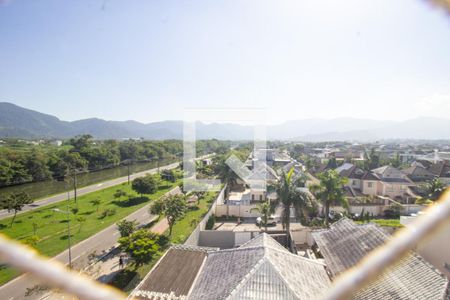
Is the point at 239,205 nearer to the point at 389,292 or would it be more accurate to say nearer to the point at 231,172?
the point at 231,172

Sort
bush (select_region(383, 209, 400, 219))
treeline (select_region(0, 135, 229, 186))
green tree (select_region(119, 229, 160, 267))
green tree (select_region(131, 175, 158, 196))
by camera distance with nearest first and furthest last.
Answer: green tree (select_region(119, 229, 160, 267)) → bush (select_region(383, 209, 400, 219)) → green tree (select_region(131, 175, 158, 196)) → treeline (select_region(0, 135, 229, 186))

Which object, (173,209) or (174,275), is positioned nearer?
(174,275)

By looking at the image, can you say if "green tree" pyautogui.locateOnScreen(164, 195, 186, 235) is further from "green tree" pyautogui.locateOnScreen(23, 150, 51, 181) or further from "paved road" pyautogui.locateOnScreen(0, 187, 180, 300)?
"green tree" pyautogui.locateOnScreen(23, 150, 51, 181)

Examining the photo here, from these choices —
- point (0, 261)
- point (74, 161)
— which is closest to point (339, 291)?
point (0, 261)

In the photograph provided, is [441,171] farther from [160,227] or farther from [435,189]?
[160,227]

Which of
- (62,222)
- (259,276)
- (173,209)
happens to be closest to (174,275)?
(259,276)

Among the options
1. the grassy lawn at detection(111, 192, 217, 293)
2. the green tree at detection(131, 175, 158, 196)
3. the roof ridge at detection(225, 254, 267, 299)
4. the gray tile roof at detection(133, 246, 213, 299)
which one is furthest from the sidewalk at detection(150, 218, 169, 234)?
the roof ridge at detection(225, 254, 267, 299)
